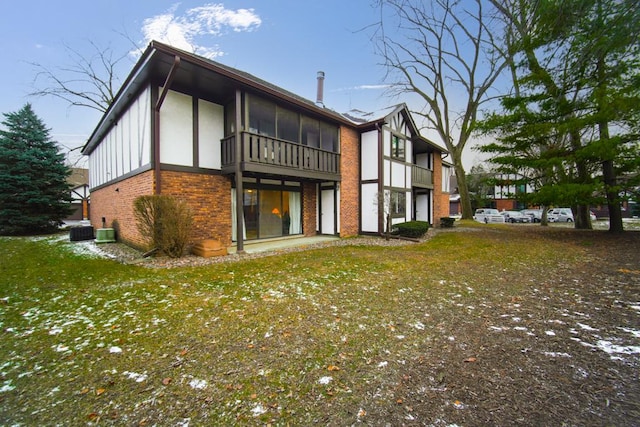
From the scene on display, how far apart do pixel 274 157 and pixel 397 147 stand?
7.95m

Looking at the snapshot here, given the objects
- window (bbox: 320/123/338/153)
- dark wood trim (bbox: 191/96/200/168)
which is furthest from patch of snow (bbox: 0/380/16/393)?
window (bbox: 320/123/338/153)

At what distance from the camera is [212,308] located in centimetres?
407

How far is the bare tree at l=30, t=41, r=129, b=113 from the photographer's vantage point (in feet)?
55.5

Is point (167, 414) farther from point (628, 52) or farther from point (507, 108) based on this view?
point (507, 108)

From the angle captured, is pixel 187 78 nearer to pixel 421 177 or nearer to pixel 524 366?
pixel 524 366

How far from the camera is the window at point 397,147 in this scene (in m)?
14.0

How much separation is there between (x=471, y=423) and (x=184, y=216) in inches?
304

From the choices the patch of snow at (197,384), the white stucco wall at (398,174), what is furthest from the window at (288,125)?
the patch of snow at (197,384)

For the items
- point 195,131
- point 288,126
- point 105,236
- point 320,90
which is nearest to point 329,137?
point 288,126

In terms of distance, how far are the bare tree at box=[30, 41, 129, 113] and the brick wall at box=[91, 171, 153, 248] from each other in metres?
9.28

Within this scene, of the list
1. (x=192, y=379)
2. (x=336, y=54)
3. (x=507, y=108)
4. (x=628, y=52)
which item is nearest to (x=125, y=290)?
(x=192, y=379)

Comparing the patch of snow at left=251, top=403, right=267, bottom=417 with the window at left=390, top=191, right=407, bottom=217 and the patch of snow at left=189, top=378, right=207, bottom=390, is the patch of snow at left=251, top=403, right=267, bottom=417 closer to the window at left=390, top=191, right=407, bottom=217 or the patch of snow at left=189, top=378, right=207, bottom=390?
the patch of snow at left=189, top=378, right=207, bottom=390

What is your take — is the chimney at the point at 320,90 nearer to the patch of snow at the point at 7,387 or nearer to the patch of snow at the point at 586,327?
the patch of snow at the point at 586,327

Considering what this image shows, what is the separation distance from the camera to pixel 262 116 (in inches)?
385
